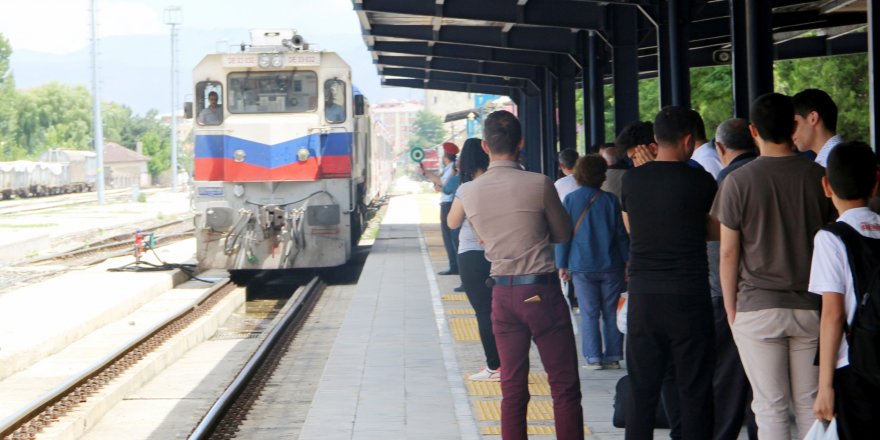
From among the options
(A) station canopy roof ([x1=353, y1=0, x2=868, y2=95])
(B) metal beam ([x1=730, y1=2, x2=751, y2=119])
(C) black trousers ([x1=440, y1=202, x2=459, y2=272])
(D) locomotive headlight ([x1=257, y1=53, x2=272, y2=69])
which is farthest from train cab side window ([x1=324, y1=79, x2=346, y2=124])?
(B) metal beam ([x1=730, y1=2, x2=751, y2=119])

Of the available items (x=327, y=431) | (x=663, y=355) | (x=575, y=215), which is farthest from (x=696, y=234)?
(x=575, y=215)

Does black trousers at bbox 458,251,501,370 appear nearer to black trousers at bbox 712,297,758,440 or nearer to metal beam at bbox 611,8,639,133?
black trousers at bbox 712,297,758,440

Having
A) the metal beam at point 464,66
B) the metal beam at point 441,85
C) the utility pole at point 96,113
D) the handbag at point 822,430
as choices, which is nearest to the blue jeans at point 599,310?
the handbag at point 822,430

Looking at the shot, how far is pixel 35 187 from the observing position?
79.4m

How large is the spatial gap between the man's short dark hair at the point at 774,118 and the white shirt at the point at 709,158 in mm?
2483

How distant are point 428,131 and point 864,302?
6623 inches

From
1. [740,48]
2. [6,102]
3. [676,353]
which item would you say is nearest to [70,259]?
[740,48]

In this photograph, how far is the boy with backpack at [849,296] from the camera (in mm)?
4801

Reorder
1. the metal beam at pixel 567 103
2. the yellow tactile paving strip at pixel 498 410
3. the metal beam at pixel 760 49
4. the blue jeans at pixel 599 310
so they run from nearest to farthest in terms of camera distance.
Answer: the yellow tactile paving strip at pixel 498 410 → the blue jeans at pixel 599 310 → the metal beam at pixel 760 49 → the metal beam at pixel 567 103

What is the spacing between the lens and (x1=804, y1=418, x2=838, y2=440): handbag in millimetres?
4949

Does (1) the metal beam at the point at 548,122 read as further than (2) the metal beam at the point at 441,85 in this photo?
No

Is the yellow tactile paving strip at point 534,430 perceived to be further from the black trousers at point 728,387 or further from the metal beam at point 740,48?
the metal beam at point 740,48

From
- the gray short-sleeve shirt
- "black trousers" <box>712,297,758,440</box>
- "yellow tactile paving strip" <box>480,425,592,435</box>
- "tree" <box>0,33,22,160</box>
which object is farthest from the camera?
"tree" <box>0,33,22,160</box>

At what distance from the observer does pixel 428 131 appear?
566 ft
